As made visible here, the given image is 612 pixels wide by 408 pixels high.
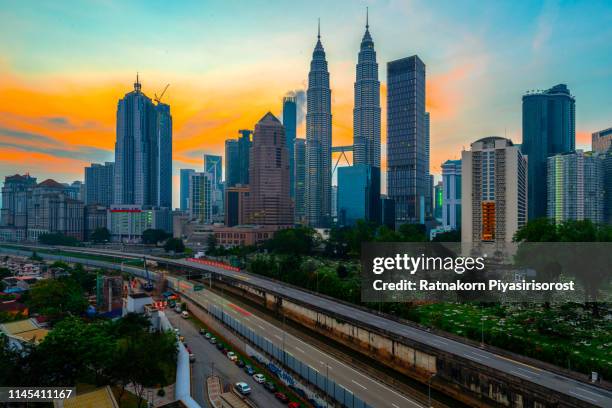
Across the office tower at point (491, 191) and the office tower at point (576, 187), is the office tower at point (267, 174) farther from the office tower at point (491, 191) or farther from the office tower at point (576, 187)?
the office tower at point (576, 187)

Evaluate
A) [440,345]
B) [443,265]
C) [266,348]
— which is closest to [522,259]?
[443,265]

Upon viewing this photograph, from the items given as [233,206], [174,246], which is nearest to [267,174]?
[233,206]

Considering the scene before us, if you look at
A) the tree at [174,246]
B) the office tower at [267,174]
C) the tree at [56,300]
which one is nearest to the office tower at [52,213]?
the tree at [174,246]

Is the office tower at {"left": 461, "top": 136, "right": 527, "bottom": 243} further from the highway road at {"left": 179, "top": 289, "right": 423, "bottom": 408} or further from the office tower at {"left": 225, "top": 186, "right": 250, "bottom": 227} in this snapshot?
the office tower at {"left": 225, "top": 186, "right": 250, "bottom": 227}

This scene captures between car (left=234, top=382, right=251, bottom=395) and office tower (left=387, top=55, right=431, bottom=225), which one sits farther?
office tower (left=387, top=55, right=431, bottom=225)

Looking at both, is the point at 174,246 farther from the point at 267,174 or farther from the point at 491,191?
the point at 491,191

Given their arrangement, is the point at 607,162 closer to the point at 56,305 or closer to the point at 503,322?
the point at 503,322

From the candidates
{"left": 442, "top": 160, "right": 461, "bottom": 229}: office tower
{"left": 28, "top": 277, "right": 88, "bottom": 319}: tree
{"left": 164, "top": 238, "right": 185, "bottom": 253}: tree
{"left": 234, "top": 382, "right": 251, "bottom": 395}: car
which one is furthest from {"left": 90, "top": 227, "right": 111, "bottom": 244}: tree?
{"left": 234, "top": 382, "right": 251, "bottom": 395}: car
